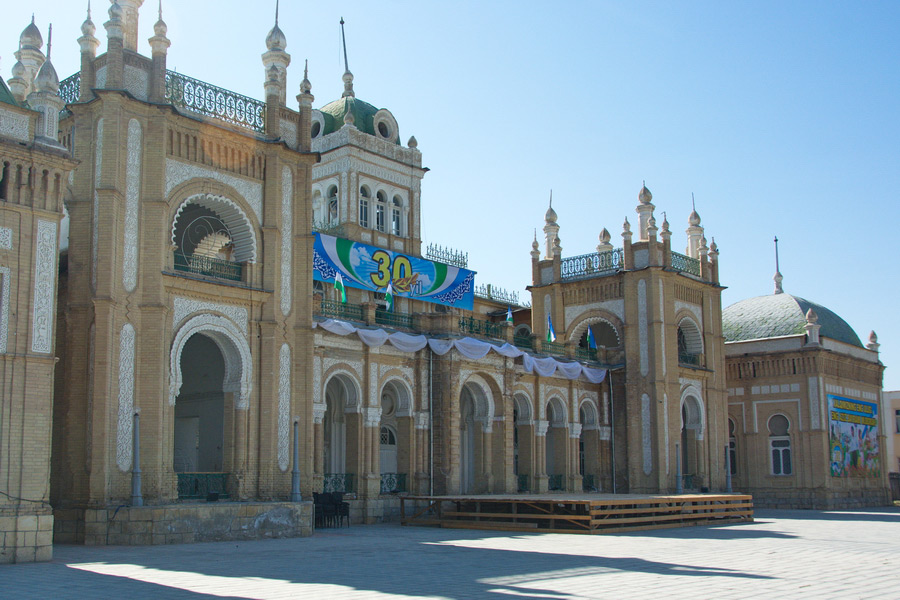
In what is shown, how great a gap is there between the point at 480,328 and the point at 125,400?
1452cm

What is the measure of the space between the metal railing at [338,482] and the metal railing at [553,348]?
10.6m

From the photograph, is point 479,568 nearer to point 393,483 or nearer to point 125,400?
point 125,400

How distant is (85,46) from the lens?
2264 cm

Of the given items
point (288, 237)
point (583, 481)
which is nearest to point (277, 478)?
point (288, 237)

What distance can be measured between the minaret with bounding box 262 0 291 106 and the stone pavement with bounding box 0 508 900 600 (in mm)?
11374

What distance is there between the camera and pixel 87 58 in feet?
74.0

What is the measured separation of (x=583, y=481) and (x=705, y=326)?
29.0ft

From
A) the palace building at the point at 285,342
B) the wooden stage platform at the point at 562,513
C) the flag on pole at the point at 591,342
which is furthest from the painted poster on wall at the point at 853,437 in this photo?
the wooden stage platform at the point at 562,513

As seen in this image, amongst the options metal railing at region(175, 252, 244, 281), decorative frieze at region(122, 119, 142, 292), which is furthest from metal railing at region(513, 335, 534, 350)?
decorative frieze at region(122, 119, 142, 292)

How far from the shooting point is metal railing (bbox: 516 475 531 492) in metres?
34.4

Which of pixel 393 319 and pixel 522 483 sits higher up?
pixel 393 319

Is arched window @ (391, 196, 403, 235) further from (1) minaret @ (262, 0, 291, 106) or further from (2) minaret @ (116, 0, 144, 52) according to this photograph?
(2) minaret @ (116, 0, 144, 52)

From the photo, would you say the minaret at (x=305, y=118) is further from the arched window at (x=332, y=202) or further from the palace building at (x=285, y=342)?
the arched window at (x=332, y=202)

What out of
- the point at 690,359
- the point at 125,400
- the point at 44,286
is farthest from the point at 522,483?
the point at 44,286
